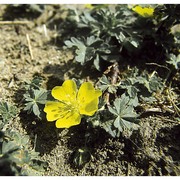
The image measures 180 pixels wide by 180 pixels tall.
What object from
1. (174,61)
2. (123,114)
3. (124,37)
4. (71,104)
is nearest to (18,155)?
(71,104)

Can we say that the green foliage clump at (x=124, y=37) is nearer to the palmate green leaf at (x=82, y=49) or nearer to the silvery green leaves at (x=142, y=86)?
the palmate green leaf at (x=82, y=49)

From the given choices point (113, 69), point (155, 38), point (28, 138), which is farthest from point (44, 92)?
point (155, 38)

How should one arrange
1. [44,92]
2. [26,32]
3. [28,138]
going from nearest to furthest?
[28,138] < [44,92] < [26,32]

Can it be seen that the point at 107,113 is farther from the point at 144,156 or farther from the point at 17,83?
the point at 17,83

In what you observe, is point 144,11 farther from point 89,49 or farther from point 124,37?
point 89,49

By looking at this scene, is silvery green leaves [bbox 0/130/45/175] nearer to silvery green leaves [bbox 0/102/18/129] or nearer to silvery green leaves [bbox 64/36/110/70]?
silvery green leaves [bbox 0/102/18/129]

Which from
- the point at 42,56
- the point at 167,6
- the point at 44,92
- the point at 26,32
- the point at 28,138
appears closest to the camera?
the point at 28,138

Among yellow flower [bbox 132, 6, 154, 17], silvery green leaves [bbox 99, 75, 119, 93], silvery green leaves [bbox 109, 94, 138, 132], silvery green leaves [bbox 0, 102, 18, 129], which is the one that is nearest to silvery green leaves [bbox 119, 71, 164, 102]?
silvery green leaves [bbox 99, 75, 119, 93]

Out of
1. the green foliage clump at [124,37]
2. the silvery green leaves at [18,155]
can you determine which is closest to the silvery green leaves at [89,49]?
the green foliage clump at [124,37]
